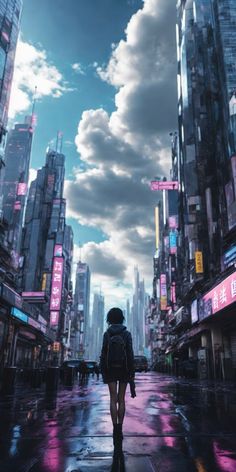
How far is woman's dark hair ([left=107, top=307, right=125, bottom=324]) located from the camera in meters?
5.63

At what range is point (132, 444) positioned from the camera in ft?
16.0

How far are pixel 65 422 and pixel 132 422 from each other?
4.19 ft

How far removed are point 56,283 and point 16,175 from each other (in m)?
62.4

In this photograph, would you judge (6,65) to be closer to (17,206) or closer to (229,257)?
(229,257)

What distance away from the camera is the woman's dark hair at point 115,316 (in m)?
5.63

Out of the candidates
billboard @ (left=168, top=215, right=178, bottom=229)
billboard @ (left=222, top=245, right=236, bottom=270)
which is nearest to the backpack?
billboard @ (left=222, top=245, right=236, bottom=270)

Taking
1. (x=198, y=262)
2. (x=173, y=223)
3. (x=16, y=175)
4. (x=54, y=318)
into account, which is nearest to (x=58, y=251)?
(x=54, y=318)

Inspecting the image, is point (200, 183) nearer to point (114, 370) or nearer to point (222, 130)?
point (222, 130)

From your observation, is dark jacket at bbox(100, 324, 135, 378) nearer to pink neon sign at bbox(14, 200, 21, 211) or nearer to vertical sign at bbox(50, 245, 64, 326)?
vertical sign at bbox(50, 245, 64, 326)

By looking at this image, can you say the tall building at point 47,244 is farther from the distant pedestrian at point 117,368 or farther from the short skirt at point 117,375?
the short skirt at point 117,375

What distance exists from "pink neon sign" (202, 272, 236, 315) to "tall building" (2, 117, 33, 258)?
227 feet

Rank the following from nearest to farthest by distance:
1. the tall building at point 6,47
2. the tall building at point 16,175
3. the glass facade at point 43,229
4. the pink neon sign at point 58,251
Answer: the tall building at point 6,47 → the pink neon sign at point 58,251 → the glass facade at point 43,229 → the tall building at point 16,175

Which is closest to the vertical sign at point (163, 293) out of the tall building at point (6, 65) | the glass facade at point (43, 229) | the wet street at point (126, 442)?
the glass facade at point (43, 229)

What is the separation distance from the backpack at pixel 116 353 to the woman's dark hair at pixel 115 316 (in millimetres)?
364
